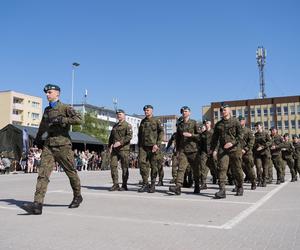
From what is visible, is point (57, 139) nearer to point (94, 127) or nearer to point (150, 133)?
point (150, 133)

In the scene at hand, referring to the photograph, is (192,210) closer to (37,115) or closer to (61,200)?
(61,200)

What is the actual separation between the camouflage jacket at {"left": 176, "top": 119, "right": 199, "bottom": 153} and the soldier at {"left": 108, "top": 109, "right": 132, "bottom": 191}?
4.76ft

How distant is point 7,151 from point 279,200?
73.6 ft

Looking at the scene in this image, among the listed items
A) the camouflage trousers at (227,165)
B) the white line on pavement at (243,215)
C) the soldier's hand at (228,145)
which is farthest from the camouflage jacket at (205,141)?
the white line on pavement at (243,215)

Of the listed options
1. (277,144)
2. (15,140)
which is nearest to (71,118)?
(277,144)

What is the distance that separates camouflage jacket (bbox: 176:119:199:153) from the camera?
9.77 m

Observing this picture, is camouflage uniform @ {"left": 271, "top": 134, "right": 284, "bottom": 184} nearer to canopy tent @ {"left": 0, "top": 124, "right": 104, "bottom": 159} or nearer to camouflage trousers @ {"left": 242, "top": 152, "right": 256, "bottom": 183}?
camouflage trousers @ {"left": 242, "top": 152, "right": 256, "bottom": 183}

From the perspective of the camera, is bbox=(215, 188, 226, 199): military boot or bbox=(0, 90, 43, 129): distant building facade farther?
bbox=(0, 90, 43, 129): distant building facade

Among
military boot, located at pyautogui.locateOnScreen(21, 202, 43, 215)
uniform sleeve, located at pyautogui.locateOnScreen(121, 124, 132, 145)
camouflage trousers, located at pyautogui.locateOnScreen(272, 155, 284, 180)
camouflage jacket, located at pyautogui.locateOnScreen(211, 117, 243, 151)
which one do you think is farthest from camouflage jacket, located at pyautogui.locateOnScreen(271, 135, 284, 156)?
military boot, located at pyautogui.locateOnScreen(21, 202, 43, 215)

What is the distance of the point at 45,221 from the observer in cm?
596

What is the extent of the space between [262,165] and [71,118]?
8544mm

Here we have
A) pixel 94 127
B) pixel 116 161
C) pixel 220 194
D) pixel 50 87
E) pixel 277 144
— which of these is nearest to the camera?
pixel 50 87

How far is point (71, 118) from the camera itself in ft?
23.1

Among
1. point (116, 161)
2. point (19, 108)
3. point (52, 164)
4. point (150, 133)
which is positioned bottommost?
point (52, 164)
